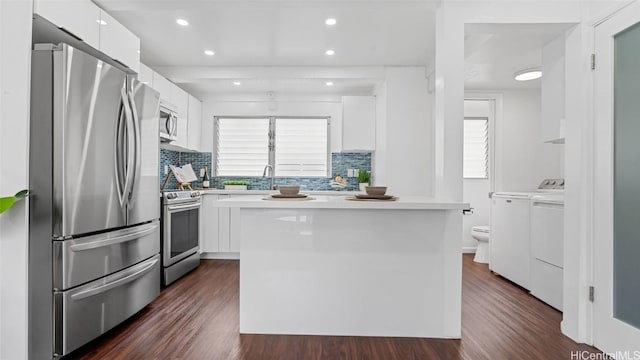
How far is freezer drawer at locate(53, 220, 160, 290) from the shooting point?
1781mm

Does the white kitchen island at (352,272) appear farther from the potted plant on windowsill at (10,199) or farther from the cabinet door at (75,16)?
the cabinet door at (75,16)

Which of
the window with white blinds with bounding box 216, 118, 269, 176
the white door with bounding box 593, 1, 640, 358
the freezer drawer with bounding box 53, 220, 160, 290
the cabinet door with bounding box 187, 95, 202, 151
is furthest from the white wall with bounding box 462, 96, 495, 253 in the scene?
the freezer drawer with bounding box 53, 220, 160, 290

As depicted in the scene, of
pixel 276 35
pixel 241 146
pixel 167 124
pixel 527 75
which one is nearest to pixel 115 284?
pixel 167 124

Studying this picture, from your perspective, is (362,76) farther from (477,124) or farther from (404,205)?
(404,205)

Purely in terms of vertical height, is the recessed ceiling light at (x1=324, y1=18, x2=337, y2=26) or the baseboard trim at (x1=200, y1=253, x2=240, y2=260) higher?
the recessed ceiling light at (x1=324, y1=18, x2=337, y2=26)

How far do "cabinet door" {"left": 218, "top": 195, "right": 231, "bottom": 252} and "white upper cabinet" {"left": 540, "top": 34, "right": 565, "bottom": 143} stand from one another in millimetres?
3561

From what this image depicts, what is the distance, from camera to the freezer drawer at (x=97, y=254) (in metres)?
1.78

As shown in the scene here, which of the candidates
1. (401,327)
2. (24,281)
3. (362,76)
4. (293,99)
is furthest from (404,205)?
(293,99)

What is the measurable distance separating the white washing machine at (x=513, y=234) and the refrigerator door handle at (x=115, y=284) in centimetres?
339

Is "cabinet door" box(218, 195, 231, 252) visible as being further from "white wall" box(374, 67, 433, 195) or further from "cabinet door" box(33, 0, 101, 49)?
"cabinet door" box(33, 0, 101, 49)

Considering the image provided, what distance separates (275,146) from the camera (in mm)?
4883

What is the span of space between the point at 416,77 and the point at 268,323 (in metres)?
3.27

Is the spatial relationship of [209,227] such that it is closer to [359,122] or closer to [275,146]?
[275,146]

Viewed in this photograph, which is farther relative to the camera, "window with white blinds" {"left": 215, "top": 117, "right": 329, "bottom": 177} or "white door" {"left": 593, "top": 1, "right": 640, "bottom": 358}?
"window with white blinds" {"left": 215, "top": 117, "right": 329, "bottom": 177}
